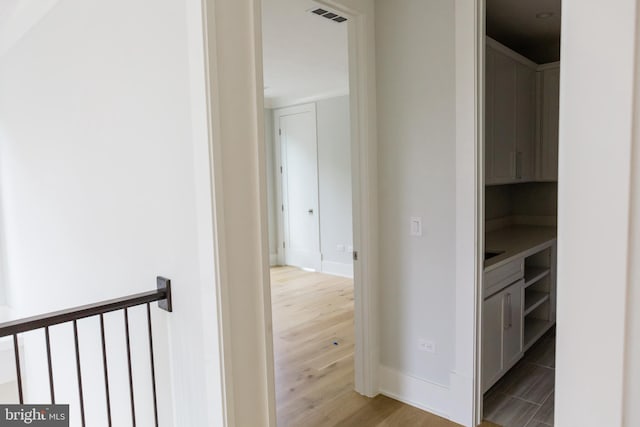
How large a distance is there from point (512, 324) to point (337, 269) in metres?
3.55

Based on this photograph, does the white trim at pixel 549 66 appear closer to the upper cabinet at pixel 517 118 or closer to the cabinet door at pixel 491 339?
the upper cabinet at pixel 517 118

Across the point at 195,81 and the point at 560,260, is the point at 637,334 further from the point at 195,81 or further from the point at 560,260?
the point at 195,81

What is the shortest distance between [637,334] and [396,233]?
7.06 feet

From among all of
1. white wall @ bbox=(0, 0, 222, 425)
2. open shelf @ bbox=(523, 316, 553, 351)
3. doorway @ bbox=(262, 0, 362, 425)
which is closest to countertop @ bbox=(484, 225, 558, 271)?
open shelf @ bbox=(523, 316, 553, 351)

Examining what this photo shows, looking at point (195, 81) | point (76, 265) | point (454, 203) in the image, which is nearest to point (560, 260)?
point (195, 81)

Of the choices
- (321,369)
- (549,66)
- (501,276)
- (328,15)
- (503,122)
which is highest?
(328,15)

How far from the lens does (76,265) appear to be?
8.73ft

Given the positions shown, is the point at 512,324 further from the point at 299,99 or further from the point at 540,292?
the point at 299,99

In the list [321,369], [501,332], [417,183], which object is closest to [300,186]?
[321,369]

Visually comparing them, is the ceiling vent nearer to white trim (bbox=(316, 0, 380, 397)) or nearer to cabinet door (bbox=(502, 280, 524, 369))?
white trim (bbox=(316, 0, 380, 397))

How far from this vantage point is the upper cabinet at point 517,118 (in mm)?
3100

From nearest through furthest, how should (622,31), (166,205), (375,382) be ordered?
(622,31) < (166,205) < (375,382)

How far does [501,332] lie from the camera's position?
2684 mm

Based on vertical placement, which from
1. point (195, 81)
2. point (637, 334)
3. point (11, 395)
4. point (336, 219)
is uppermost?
point (195, 81)
